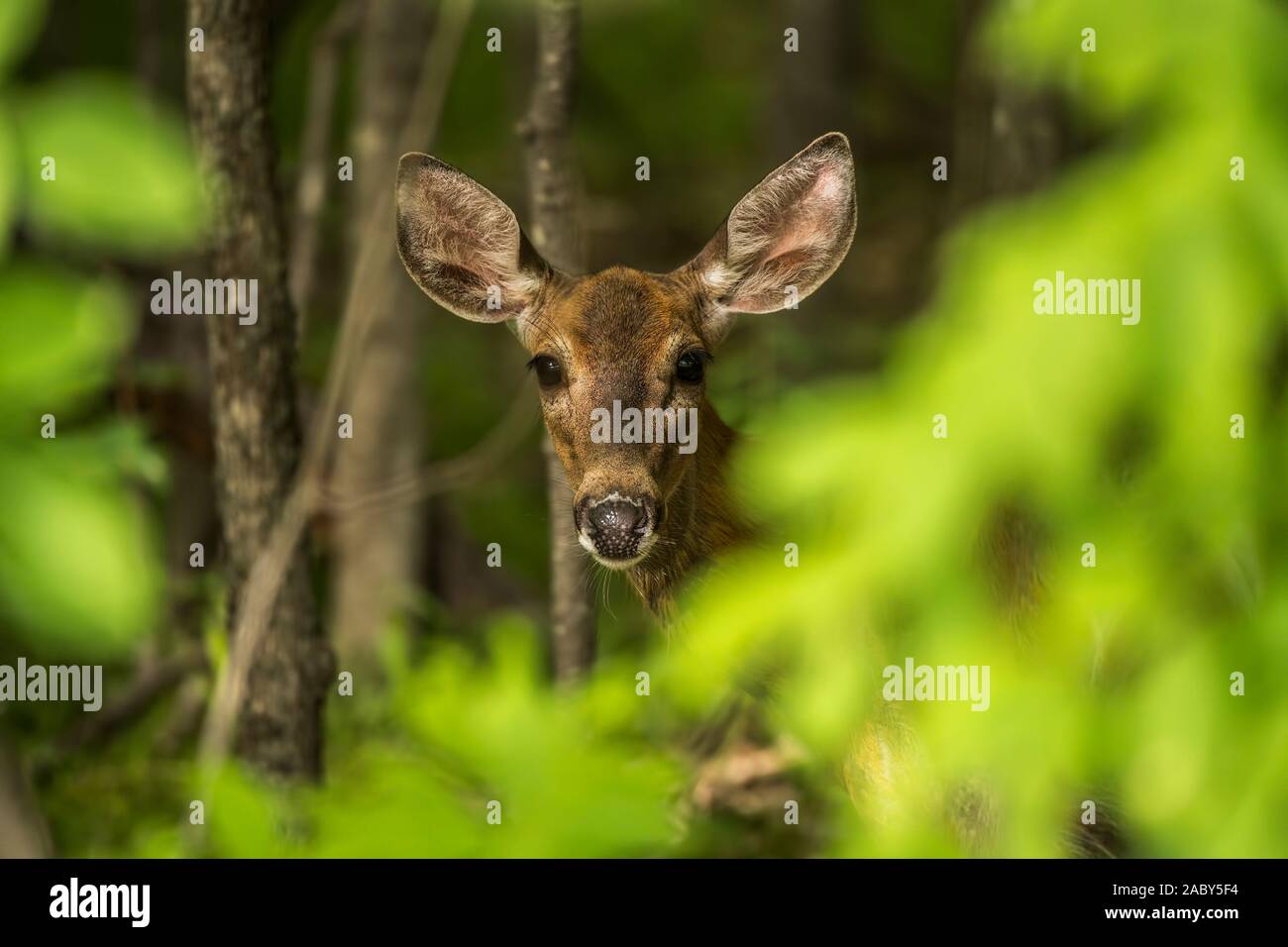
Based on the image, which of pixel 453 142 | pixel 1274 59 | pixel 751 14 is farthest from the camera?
pixel 751 14

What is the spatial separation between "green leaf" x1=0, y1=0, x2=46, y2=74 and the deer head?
2.52 m

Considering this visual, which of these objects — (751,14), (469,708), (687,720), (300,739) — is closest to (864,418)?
(469,708)

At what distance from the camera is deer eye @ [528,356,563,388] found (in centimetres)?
435

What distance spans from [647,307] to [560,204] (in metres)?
0.85

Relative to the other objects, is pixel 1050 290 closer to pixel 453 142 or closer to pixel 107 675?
pixel 107 675

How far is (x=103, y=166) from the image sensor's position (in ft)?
5.49

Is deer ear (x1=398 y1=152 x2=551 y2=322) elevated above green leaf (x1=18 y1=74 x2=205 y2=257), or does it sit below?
above

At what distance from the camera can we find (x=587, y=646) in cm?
534

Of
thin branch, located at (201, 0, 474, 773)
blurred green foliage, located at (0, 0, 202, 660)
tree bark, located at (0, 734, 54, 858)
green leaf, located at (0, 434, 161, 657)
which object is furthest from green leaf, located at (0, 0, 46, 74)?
thin branch, located at (201, 0, 474, 773)

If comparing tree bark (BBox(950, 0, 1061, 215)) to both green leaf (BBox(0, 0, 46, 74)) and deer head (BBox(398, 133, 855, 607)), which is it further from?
green leaf (BBox(0, 0, 46, 74))

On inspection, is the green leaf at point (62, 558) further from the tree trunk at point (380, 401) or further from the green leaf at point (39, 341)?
the tree trunk at point (380, 401)

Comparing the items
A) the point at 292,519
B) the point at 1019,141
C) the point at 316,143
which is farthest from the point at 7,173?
the point at 1019,141

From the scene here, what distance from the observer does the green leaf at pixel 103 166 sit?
165 cm

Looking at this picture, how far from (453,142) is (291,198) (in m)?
2.84
